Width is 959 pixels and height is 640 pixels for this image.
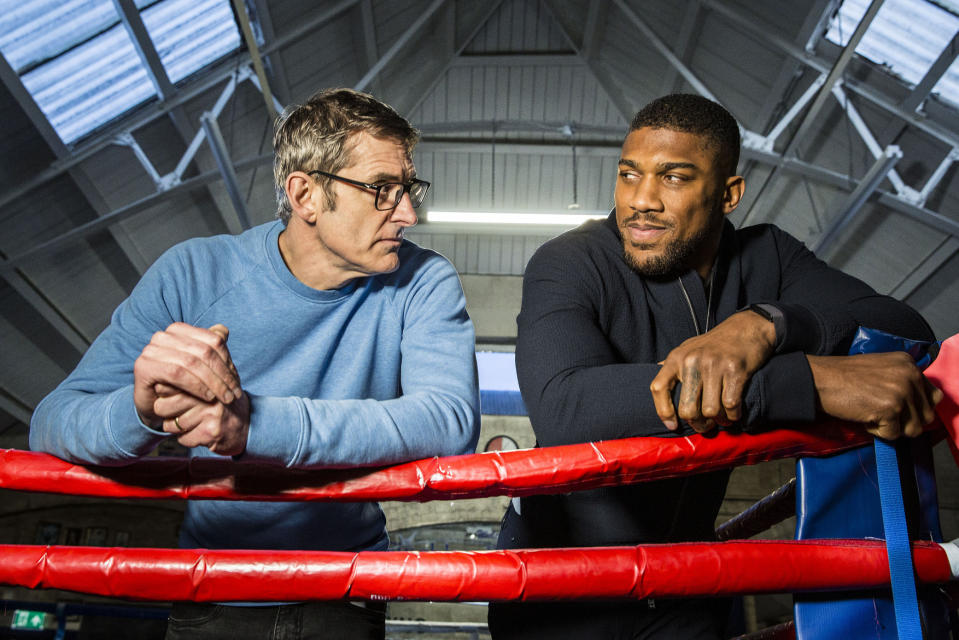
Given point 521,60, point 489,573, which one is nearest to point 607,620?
point 489,573

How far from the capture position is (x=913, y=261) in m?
9.69

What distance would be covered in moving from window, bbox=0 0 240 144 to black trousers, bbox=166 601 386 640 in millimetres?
7268

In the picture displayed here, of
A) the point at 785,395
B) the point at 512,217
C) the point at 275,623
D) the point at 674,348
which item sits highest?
the point at 512,217

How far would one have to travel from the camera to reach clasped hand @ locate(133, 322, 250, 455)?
3.14ft

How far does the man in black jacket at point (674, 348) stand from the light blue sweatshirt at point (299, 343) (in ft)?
0.65

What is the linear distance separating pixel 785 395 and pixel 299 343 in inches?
40.8

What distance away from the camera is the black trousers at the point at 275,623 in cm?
149

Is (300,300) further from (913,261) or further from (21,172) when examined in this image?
(913,261)

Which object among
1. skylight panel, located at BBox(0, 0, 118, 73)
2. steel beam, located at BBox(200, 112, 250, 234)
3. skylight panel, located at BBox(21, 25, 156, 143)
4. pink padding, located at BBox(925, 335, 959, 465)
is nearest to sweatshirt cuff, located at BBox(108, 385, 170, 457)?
pink padding, located at BBox(925, 335, 959, 465)

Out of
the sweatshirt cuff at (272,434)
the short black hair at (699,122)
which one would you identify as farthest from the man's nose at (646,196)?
the sweatshirt cuff at (272,434)

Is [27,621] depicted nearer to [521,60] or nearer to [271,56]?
[271,56]

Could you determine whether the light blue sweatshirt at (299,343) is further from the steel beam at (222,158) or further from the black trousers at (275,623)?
the steel beam at (222,158)

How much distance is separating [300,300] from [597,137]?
40.3 ft

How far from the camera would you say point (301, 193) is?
66.4 inches
